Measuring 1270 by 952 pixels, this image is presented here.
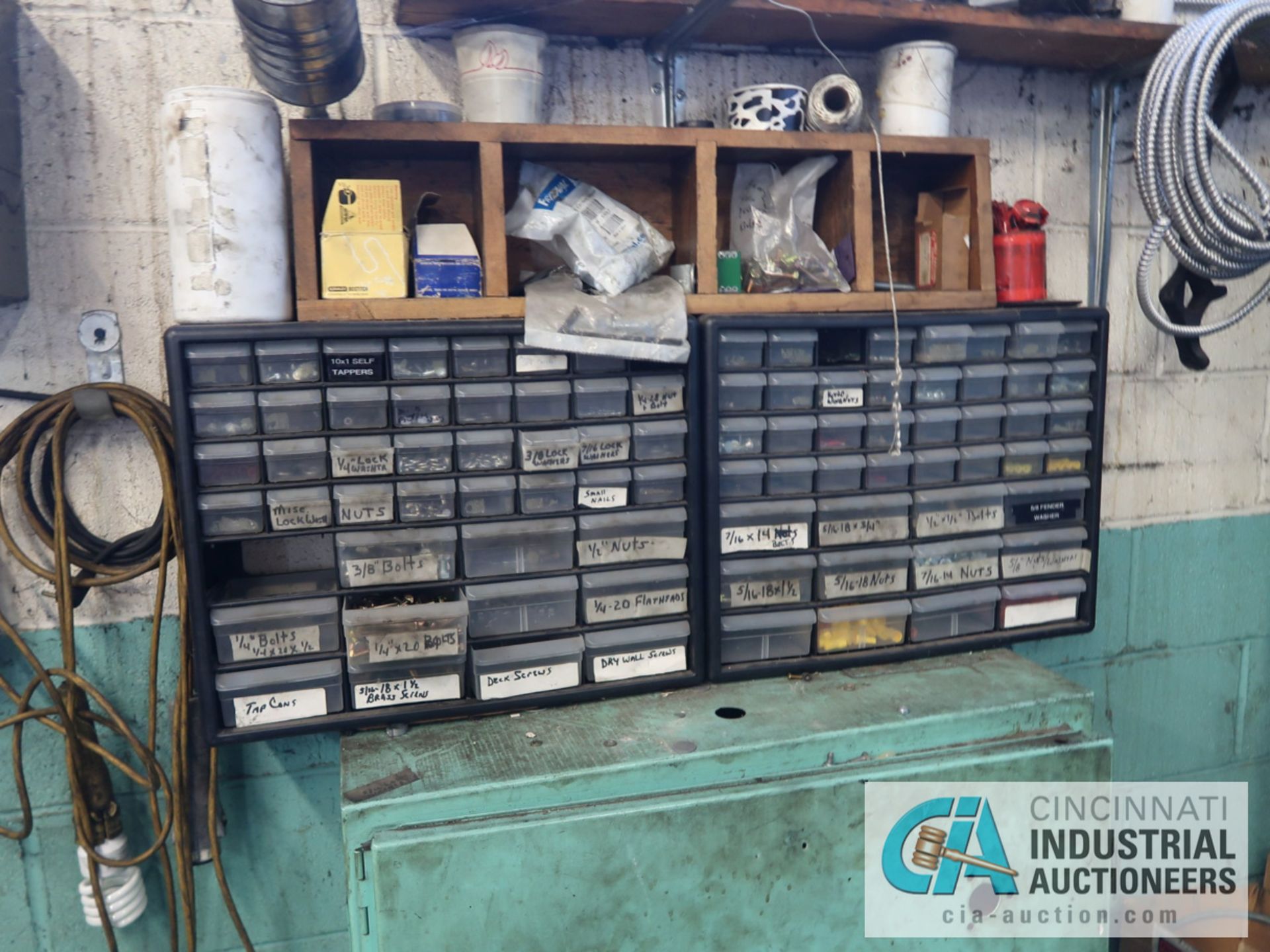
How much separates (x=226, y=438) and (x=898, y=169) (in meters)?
1.08

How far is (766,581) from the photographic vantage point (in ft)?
4.16

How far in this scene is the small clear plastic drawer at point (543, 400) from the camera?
115 cm

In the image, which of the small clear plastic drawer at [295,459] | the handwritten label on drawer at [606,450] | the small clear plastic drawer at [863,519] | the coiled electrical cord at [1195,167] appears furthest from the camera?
the coiled electrical cord at [1195,167]

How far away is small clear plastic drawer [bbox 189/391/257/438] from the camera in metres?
1.05

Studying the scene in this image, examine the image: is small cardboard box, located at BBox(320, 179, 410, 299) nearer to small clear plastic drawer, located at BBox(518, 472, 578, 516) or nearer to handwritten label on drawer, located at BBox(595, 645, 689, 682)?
small clear plastic drawer, located at BBox(518, 472, 578, 516)

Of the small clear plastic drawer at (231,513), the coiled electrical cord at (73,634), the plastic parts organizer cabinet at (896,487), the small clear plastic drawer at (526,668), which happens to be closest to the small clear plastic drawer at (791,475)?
the plastic parts organizer cabinet at (896,487)

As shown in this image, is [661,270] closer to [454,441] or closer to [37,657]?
[454,441]

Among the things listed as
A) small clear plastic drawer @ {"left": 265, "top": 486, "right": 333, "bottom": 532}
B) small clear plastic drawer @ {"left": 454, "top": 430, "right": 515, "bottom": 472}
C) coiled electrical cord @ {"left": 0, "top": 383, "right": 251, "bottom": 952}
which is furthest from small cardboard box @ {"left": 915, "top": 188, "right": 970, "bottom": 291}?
coiled electrical cord @ {"left": 0, "top": 383, "right": 251, "bottom": 952}

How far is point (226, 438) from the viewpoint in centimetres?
106

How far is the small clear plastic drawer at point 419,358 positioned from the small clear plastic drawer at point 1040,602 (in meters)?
0.90

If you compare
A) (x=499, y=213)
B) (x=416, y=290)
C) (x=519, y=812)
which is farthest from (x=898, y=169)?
(x=519, y=812)

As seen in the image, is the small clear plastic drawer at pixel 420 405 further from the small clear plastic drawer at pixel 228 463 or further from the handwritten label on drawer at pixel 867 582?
the handwritten label on drawer at pixel 867 582

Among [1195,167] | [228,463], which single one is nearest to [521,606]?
[228,463]

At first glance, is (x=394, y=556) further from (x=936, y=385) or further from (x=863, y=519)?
(x=936, y=385)
